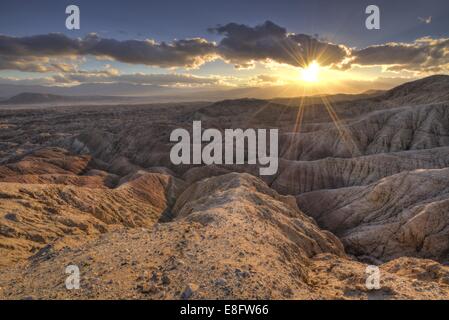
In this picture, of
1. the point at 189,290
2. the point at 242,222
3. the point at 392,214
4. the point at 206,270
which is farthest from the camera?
the point at 392,214

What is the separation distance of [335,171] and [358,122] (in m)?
21.8

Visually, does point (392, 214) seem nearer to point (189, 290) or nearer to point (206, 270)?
point (206, 270)

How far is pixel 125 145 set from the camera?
68.6 m

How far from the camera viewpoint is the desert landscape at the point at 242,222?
10.3 meters

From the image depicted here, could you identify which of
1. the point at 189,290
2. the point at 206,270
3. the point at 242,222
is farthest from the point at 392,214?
the point at 189,290

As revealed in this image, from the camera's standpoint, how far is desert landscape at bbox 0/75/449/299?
1030 cm

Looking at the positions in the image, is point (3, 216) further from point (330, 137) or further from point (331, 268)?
point (330, 137)

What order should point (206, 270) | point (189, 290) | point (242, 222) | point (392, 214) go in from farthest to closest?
point (392, 214)
point (242, 222)
point (206, 270)
point (189, 290)

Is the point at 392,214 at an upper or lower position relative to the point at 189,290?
lower

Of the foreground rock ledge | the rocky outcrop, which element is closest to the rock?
the foreground rock ledge

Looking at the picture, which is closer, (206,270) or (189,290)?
(189,290)

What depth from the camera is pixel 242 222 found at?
1590cm

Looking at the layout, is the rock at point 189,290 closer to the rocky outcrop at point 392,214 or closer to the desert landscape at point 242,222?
the desert landscape at point 242,222
